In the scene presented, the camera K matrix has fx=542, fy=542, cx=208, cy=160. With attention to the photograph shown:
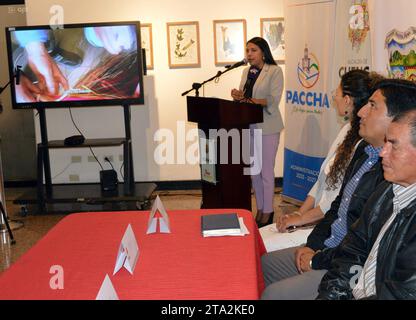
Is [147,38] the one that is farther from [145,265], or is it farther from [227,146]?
[145,265]

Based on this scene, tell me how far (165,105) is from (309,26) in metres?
1.84

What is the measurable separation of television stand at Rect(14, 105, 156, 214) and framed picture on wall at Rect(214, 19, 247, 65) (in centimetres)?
118

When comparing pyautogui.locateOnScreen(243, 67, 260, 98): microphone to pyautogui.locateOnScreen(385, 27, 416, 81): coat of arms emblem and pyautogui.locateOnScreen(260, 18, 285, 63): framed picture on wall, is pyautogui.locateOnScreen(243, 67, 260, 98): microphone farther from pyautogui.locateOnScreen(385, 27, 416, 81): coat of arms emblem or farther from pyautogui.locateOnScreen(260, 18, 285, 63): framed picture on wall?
pyautogui.locateOnScreen(385, 27, 416, 81): coat of arms emblem

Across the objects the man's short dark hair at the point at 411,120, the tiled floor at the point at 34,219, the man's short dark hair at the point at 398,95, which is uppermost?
the man's short dark hair at the point at 398,95

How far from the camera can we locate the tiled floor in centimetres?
444

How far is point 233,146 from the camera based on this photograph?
14.1 ft

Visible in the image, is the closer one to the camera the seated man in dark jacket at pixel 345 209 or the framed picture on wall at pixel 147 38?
the seated man in dark jacket at pixel 345 209

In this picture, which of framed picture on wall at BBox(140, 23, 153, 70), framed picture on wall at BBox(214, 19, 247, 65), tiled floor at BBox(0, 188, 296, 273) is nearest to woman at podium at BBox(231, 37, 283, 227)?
tiled floor at BBox(0, 188, 296, 273)

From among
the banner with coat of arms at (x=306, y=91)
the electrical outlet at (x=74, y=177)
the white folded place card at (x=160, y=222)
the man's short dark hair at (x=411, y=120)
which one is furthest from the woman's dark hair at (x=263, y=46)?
the man's short dark hair at (x=411, y=120)

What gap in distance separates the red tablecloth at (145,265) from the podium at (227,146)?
5.14 feet

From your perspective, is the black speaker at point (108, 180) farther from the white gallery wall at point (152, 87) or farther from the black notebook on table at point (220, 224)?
the black notebook on table at point (220, 224)

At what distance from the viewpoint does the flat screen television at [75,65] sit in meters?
5.38

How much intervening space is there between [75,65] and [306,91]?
7.57 ft
